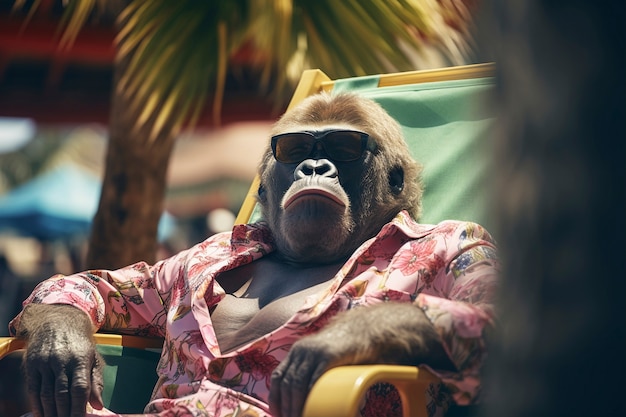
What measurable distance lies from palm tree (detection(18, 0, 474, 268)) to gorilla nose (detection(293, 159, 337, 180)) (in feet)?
5.51

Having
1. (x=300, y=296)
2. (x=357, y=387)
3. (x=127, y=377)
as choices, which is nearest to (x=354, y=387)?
(x=357, y=387)

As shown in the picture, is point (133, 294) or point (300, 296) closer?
point (300, 296)

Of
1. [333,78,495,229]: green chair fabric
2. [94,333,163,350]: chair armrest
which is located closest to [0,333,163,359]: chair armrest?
[94,333,163,350]: chair armrest

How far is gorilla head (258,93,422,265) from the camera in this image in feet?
9.18

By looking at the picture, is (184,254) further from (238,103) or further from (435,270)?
(238,103)

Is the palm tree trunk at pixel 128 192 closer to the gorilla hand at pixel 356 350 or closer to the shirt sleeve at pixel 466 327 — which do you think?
the shirt sleeve at pixel 466 327

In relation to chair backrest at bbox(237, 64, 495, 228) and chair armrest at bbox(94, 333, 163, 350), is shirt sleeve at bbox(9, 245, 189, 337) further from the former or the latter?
chair backrest at bbox(237, 64, 495, 228)

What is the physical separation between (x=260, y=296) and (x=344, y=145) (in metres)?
0.54

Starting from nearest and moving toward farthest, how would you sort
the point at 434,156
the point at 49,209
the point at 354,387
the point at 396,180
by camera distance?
the point at 354,387, the point at 396,180, the point at 434,156, the point at 49,209

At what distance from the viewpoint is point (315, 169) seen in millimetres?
2844

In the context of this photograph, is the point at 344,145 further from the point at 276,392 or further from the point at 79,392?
the point at 276,392

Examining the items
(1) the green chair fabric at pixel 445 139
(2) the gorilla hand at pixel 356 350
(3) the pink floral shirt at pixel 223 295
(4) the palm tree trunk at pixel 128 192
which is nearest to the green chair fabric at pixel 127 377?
(3) the pink floral shirt at pixel 223 295

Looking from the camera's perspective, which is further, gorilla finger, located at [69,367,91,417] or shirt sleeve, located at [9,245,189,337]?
shirt sleeve, located at [9,245,189,337]

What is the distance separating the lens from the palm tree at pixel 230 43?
15.0 feet
